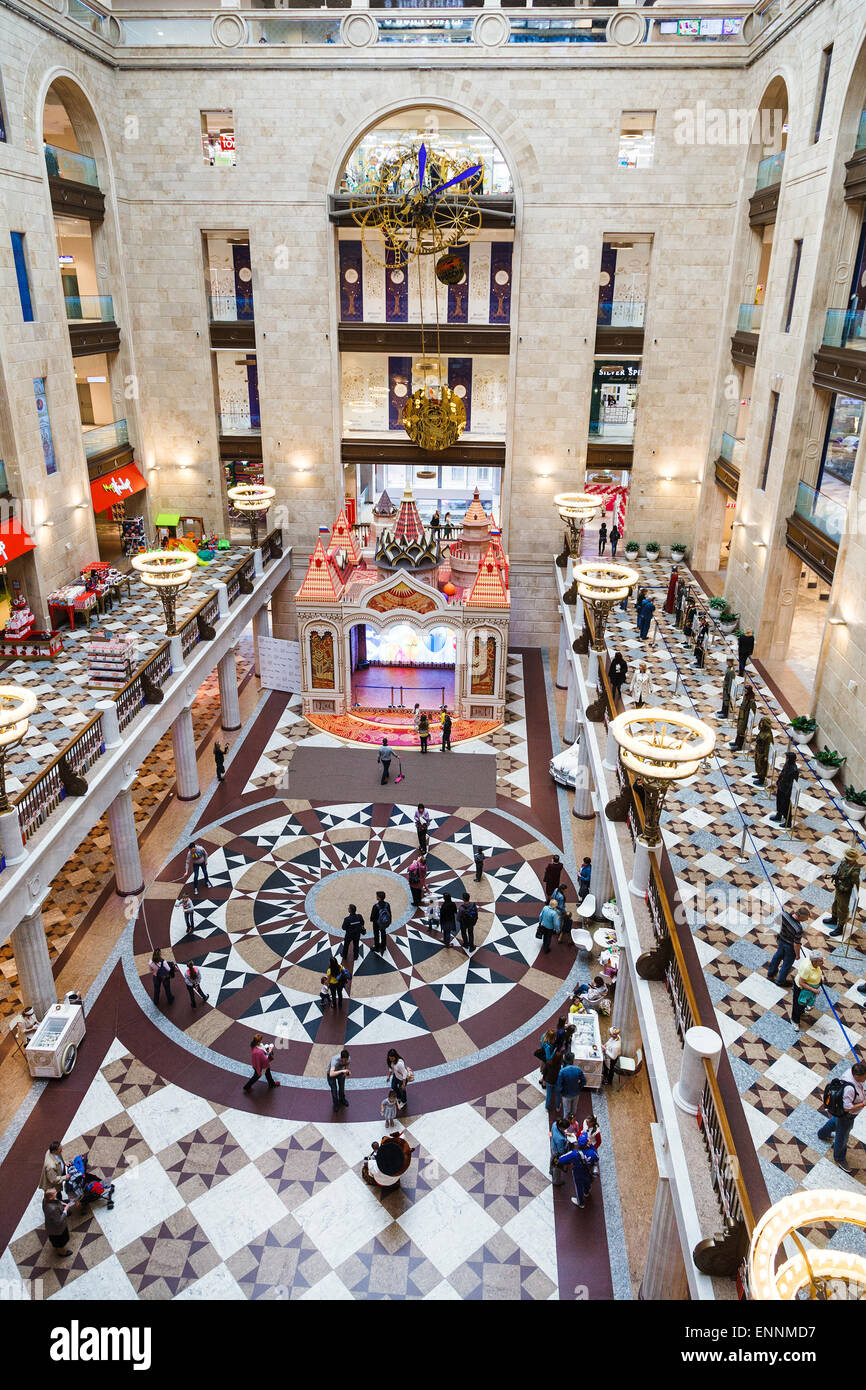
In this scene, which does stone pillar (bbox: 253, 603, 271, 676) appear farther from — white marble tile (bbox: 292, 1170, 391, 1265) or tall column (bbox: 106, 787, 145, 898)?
white marble tile (bbox: 292, 1170, 391, 1265)

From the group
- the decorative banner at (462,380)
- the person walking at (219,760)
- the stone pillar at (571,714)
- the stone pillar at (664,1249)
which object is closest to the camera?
the stone pillar at (664,1249)

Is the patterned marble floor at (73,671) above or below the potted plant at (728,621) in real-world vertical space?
below

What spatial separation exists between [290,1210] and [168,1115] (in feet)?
7.63

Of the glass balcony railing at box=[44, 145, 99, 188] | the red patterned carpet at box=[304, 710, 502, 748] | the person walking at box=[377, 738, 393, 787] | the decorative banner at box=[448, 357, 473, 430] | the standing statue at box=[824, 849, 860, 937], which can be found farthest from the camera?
the decorative banner at box=[448, 357, 473, 430]

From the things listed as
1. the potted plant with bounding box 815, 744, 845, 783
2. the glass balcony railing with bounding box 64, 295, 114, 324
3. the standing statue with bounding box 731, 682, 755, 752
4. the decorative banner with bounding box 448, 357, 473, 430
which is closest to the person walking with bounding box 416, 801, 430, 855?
the standing statue with bounding box 731, 682, 755, 752

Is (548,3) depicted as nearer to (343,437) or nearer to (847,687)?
(343,437)

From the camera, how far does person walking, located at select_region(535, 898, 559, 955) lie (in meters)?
15.0

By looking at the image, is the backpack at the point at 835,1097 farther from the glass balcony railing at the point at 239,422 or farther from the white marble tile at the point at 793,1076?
the glass balcony railing at the point at 239,422

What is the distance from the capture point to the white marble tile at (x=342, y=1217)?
34.6ft

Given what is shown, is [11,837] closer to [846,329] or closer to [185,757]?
[185,757]

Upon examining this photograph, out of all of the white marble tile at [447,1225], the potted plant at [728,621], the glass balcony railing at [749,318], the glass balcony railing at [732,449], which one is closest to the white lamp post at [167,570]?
the white marble tile at [447,1225]

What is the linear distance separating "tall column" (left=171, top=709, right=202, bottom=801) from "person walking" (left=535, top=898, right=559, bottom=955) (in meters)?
8.30

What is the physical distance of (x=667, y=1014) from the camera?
9.18 m

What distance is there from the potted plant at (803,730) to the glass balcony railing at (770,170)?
12.5 m
